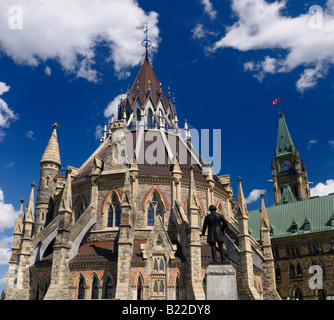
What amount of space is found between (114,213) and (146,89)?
1994 cm

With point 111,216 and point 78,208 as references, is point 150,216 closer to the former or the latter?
point 111,216

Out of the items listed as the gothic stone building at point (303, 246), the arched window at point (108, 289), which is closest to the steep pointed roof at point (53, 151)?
the arched window at point (108, 289)

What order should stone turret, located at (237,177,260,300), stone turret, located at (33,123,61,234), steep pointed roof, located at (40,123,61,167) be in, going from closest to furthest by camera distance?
stone turret, located at (237,177,260,300)
stone turret, located at (33,123,61,234)
steep pointed roof, located at (40,123,61,167)

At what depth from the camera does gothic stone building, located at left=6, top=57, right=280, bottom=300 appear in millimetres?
24516

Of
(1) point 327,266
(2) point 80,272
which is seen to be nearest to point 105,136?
(2) point 80,272

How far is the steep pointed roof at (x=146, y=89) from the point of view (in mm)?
43406

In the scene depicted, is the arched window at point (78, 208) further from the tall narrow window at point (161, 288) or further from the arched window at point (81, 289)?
the tall narrow window at point (161, 288)

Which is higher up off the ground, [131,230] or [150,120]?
[150,120]

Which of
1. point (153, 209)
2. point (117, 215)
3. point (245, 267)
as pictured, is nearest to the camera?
point (245, 267)

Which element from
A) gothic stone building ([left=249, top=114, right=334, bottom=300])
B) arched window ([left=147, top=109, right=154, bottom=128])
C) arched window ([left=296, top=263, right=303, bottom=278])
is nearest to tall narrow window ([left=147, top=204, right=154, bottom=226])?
arched window ([left=147, top=109, right=154, bottom=128])

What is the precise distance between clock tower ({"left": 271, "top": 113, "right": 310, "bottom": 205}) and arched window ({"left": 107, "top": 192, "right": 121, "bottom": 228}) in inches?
2264

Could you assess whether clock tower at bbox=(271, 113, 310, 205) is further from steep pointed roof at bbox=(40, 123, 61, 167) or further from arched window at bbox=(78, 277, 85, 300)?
arched window at bbox=(78, 277, 85, 300)

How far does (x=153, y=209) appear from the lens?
30344 millimetres

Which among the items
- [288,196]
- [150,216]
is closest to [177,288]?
[150,216]
